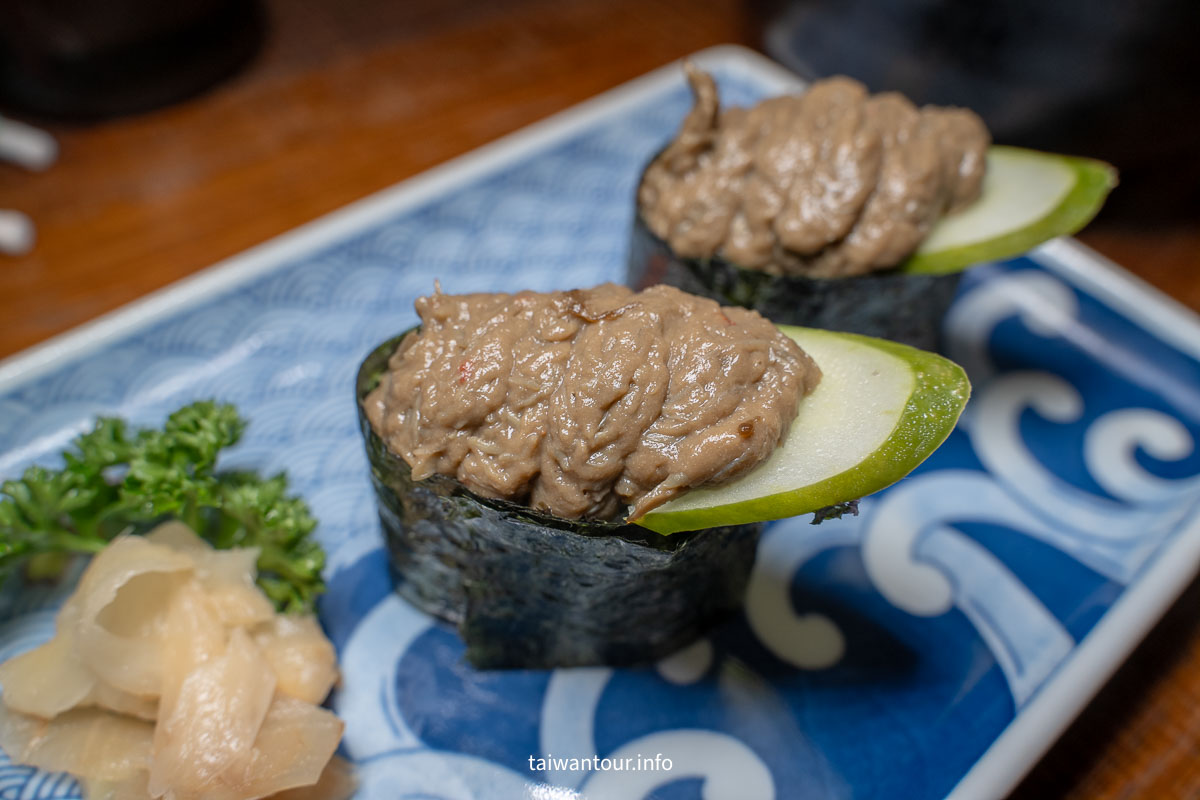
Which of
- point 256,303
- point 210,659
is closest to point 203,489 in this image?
point 210,659

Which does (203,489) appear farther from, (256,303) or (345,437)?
(256,303)

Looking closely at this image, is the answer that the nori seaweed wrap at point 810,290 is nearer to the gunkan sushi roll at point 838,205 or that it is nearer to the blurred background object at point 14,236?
the gunkan sushi roll at point 838,205

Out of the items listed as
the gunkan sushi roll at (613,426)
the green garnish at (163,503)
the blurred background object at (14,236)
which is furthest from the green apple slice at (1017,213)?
the blurred background object at (14,236)

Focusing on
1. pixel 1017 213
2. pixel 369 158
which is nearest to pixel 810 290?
pixel 1017 213

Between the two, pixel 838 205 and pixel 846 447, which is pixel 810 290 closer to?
pixel 838 205

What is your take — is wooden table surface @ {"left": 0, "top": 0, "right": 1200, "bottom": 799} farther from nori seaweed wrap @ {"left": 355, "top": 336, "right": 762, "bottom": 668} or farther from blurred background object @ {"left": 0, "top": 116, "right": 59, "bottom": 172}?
nori seaweed wrap @ {"left": 355, "top": 336, "right": 762, "bottom": 668}

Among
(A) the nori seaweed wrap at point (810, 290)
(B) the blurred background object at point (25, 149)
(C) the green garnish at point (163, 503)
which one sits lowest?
(B) the blurred background object at point (25, 149)
